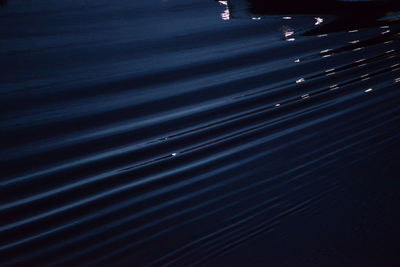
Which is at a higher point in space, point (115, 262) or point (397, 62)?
point (397, 62)

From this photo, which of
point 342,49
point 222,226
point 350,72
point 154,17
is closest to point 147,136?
point 222,226

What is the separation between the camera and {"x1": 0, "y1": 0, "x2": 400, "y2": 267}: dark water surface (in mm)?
756

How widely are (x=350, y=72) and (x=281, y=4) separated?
993 millimetres

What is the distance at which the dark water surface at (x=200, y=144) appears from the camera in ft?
2.48

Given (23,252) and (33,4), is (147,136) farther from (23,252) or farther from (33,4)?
(33,4)

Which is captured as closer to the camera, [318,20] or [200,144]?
[200,144]

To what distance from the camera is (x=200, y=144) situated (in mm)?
1089

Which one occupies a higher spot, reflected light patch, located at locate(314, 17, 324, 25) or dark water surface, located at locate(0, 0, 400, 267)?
reflected light patch, located at locate(314, 17, 324, 25)

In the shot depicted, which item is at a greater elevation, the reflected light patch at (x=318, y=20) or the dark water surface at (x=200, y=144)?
the reflected light patch at (x=318, y=20)

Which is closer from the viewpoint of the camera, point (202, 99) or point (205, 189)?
point (205, 189)

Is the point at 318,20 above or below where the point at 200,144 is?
above

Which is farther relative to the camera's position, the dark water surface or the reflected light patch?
the reflected light patch

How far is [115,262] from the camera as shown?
71 cm

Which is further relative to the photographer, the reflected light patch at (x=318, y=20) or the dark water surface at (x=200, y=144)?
the reflected light patch at (x=318, y=20)
